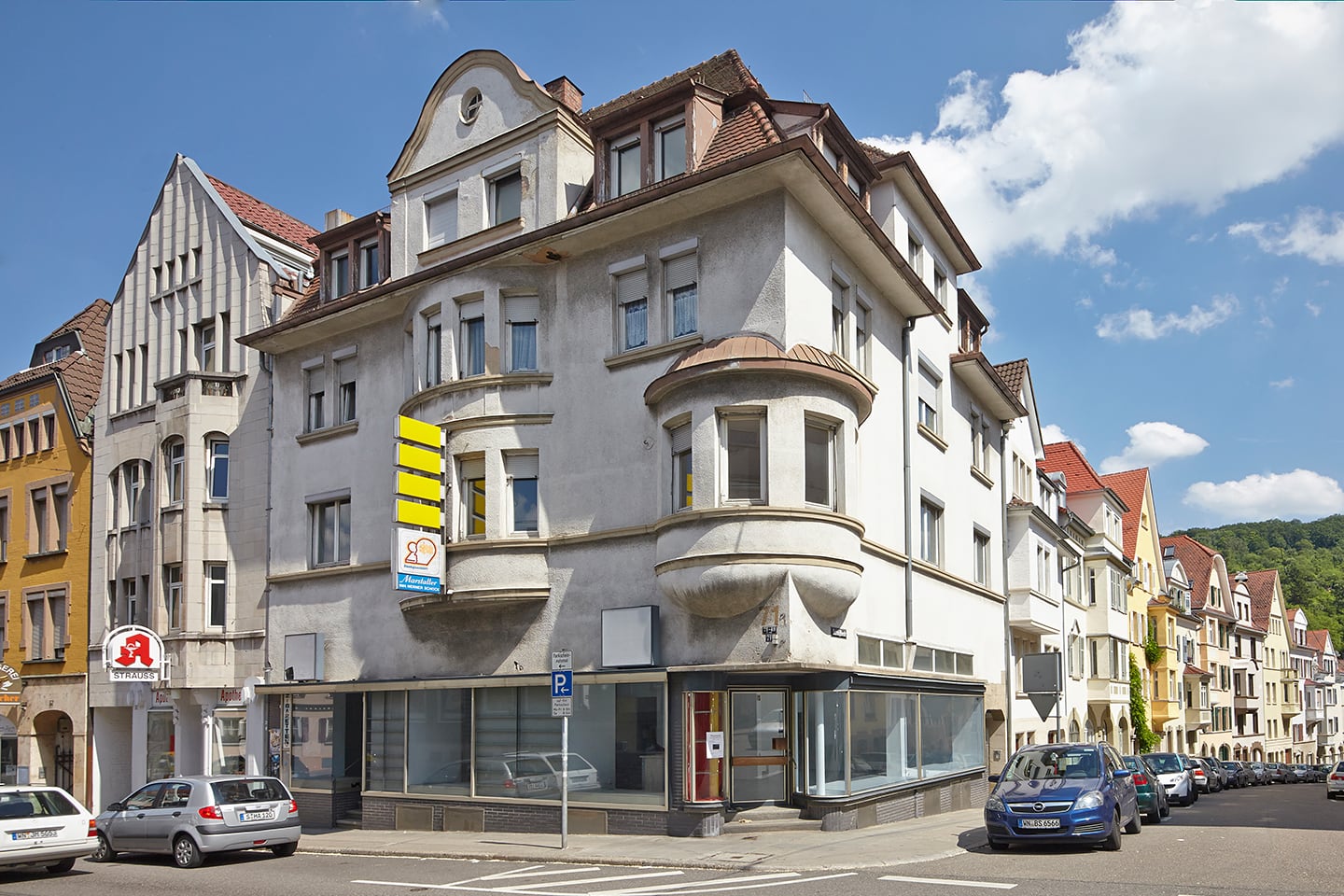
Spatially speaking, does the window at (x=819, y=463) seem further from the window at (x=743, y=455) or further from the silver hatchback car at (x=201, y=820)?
the silver hatchback car at (x=201, y=820)

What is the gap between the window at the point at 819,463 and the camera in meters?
20.6

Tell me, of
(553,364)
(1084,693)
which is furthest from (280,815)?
(1084,693)

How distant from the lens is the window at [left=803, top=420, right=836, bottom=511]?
20.6m

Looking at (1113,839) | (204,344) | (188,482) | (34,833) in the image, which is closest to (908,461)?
(1113,839)

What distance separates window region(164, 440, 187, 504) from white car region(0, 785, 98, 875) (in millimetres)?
13354

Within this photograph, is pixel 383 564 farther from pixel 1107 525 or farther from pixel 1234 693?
pixel 1234 693

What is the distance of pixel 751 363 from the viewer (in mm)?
20000

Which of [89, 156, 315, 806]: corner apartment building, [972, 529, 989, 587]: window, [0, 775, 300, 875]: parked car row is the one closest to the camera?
[0, 775, 300, 875]: parked car row

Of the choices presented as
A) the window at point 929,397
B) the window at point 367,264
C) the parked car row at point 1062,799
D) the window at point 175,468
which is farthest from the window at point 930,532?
the window at point 175,468

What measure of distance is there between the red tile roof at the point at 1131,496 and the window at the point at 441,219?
4177 cm

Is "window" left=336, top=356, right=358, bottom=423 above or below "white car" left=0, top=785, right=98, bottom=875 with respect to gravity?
above

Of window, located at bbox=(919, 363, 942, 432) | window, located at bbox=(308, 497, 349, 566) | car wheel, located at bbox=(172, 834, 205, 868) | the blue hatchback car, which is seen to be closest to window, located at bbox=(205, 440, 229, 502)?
window, located at bbox=(308, 497, 349, 566)

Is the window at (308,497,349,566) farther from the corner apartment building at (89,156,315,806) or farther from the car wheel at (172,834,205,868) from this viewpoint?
the car wheel at (172,834,205,868)

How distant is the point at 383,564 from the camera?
85.4ft
